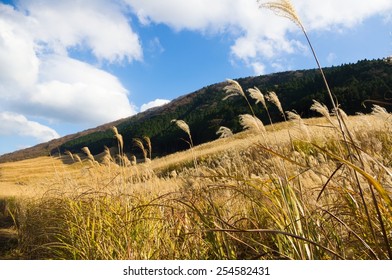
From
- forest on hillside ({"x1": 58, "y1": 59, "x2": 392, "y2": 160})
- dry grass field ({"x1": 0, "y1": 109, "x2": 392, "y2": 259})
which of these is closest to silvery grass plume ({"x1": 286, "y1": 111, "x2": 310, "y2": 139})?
dry grass field ({"x1": 0, "y1": 109, "x2": 392, "y2": 259})

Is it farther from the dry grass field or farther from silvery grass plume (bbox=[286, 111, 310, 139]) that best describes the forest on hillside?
silvery grass plume (bbox=[286, 111, 310, 139])

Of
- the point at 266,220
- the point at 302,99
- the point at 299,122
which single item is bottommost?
the point at 266,220

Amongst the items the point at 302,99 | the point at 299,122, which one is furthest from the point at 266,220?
the point at 302,99

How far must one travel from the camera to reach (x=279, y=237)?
231 centimetres

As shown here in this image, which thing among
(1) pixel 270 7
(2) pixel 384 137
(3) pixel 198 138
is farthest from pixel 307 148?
(3) pixel 198 138

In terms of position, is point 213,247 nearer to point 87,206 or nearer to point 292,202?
point 292,202

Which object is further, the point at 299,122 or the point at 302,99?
the point at 302,99

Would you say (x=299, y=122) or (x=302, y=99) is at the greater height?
(x=302, y=99)

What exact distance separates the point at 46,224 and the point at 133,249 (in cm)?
280

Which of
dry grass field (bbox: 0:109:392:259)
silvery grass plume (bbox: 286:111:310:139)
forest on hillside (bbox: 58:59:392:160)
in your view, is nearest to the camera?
dry grass field (bbox: 0:109:392:259)

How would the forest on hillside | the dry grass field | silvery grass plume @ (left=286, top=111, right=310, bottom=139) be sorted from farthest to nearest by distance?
the forest on hillside, silvery grass plume @ (left=286, top=111, right=310, bottom=139), the dry grass field

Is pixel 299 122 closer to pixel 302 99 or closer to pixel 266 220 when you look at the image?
pixel 266 220

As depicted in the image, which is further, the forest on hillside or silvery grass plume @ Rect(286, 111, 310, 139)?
the forest on hillside

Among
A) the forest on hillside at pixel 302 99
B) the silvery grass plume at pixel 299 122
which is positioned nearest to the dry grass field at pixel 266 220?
the silvery grass plume at pixel 299 122
